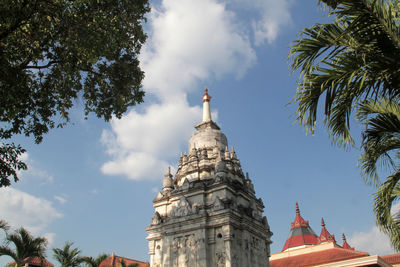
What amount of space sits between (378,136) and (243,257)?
19602 mm

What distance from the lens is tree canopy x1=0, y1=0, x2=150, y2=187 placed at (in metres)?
10.0

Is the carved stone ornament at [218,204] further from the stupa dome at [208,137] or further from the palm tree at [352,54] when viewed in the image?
the palm tree at [352,54]

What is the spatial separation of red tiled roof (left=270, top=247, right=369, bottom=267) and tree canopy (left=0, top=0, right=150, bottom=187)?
1126 inches

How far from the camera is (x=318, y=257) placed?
35906mm

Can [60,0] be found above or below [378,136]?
above

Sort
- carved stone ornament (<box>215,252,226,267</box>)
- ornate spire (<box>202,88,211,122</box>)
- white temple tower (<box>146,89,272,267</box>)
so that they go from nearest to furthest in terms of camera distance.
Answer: carved stone ornament (<box>215,252,226,267</box>) < white temple tower (<box>146,89,272,267</box>) < ornate spire (<box>202,88,211,122</box>)

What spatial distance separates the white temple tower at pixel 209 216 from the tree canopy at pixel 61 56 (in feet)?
47.2

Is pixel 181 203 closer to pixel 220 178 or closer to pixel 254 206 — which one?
pixel 220 178

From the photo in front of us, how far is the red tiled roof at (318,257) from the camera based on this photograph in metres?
32.6

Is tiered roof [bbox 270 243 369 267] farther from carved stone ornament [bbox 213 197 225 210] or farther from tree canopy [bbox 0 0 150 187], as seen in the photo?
tree canopy [bbox 0 0 150 187]

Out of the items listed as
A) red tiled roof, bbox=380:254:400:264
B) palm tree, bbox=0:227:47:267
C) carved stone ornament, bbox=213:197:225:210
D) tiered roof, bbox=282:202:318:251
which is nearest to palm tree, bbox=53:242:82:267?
palm tree, bbox=0:227:47:267

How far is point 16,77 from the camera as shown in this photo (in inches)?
397

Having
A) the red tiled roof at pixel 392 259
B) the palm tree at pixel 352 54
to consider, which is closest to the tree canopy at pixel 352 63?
the palm tree at pixel 352 54

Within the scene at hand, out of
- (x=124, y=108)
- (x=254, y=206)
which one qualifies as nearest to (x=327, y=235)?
(x=254, y=206)
